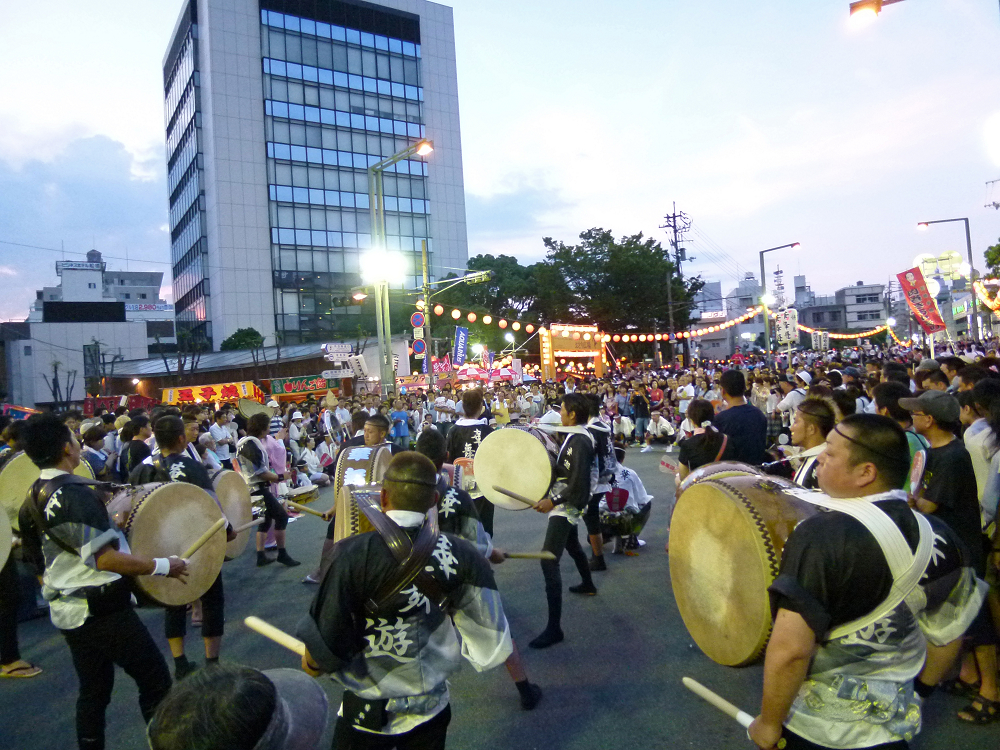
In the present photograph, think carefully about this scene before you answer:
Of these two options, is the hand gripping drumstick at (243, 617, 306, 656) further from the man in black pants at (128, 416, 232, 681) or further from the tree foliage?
the tree foliage

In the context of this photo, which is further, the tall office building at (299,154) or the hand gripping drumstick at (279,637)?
the tall office building at (299,154)

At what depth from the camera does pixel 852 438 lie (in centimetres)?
198

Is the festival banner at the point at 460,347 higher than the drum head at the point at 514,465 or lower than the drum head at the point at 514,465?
higher

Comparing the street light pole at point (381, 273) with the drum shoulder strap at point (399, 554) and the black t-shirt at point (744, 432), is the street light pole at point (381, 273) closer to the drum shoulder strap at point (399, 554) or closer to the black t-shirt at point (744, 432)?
the black t-shirt at point (744, 432)

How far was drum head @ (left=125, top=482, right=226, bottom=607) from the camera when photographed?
12.4 ft

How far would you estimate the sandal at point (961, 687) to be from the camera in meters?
3.71

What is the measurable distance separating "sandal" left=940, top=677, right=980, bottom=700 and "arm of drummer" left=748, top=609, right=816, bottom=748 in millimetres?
2695

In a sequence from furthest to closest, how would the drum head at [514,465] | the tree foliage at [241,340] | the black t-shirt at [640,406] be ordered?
the tree foliage at [241,340], the black t-shirt at [640,406], the drum head at [514,465]

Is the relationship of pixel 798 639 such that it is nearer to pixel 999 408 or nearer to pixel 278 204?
pixel 999 408

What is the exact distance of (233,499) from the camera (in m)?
5.84

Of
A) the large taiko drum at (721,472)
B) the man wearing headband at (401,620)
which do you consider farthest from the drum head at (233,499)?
the large taiko drum at (721,472)

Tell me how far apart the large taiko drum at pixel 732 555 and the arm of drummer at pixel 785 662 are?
19.7 inches

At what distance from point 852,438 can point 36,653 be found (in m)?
6.15

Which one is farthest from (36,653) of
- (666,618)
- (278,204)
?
(278,204)
